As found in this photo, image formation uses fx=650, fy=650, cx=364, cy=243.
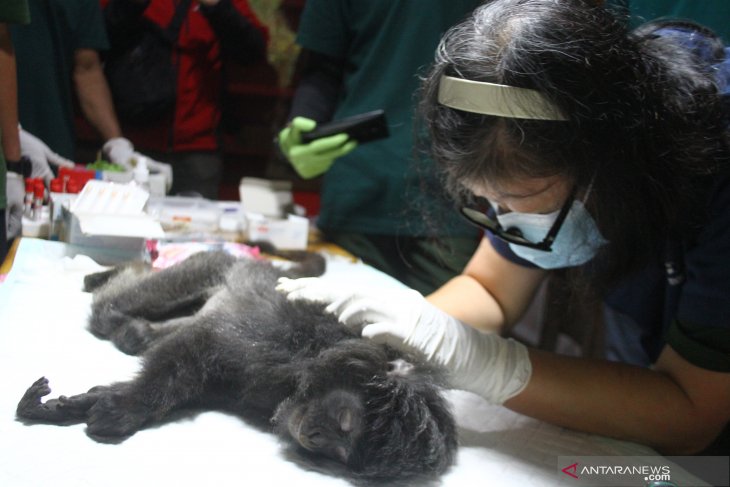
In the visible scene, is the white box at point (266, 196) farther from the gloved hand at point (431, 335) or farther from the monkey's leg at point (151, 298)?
the gloved hand at point (431, 335)

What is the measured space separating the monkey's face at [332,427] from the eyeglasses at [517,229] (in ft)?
1.67

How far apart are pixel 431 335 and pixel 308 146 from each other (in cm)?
104

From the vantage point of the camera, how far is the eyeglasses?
129 cm

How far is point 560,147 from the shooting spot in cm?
118

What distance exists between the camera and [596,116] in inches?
45.1

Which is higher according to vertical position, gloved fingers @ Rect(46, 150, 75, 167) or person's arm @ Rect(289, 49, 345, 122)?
person's arm @ Rect(289, 49, 345, 122)

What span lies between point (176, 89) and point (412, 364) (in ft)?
3.34

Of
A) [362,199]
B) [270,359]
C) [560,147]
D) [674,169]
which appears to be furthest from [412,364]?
[362,199]

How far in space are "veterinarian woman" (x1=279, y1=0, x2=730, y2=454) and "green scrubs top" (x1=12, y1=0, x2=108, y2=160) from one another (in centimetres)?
77

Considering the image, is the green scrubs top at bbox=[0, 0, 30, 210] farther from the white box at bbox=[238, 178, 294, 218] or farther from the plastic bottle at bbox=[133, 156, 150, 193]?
the white box at bbox=[238, 178, 294, 218]

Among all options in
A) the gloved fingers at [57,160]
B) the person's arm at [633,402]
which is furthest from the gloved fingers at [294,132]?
the person's arm at [633,402]

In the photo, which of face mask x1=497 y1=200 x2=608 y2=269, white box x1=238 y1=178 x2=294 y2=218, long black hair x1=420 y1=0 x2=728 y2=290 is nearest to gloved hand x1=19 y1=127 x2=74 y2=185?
white box x1=238 y1=178 x2=294 y2=218

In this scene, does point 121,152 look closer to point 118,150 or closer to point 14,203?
Result: point 118,150

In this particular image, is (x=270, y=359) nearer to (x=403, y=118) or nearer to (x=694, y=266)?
(x=694, y=266)
